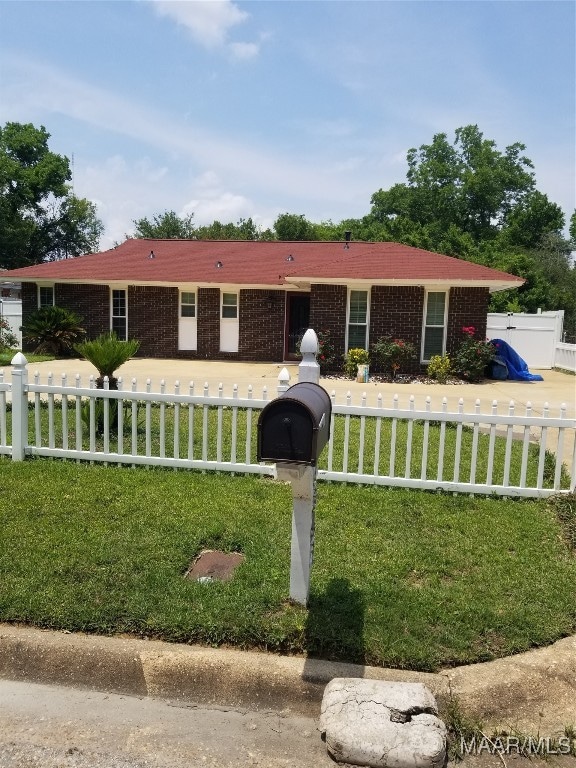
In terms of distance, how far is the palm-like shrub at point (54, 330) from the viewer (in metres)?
20.9

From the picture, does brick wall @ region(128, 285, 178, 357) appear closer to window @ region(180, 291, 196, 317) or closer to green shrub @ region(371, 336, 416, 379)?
window @ region(180, 291, 196, 317)

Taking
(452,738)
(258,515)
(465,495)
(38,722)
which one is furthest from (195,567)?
(465,495)

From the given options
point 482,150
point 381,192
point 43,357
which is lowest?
point 43,357

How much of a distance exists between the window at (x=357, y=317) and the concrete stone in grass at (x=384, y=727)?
1531 centimetres

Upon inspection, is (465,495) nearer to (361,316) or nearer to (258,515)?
(258,515)

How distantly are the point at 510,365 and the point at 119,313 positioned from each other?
41.0 feet

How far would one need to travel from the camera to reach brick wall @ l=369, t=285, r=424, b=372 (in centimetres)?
1788

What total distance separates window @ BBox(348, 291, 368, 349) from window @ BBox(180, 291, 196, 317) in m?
5.83

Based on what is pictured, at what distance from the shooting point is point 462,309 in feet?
58.4

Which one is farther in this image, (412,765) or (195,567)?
(195,567)

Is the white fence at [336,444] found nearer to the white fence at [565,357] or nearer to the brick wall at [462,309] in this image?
the brick wall at [462,309]

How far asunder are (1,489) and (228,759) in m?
3.73

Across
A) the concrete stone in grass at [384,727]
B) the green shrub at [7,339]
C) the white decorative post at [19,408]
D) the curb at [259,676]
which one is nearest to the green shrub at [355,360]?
the white decorative post at [19,408]

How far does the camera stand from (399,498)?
5941mm
